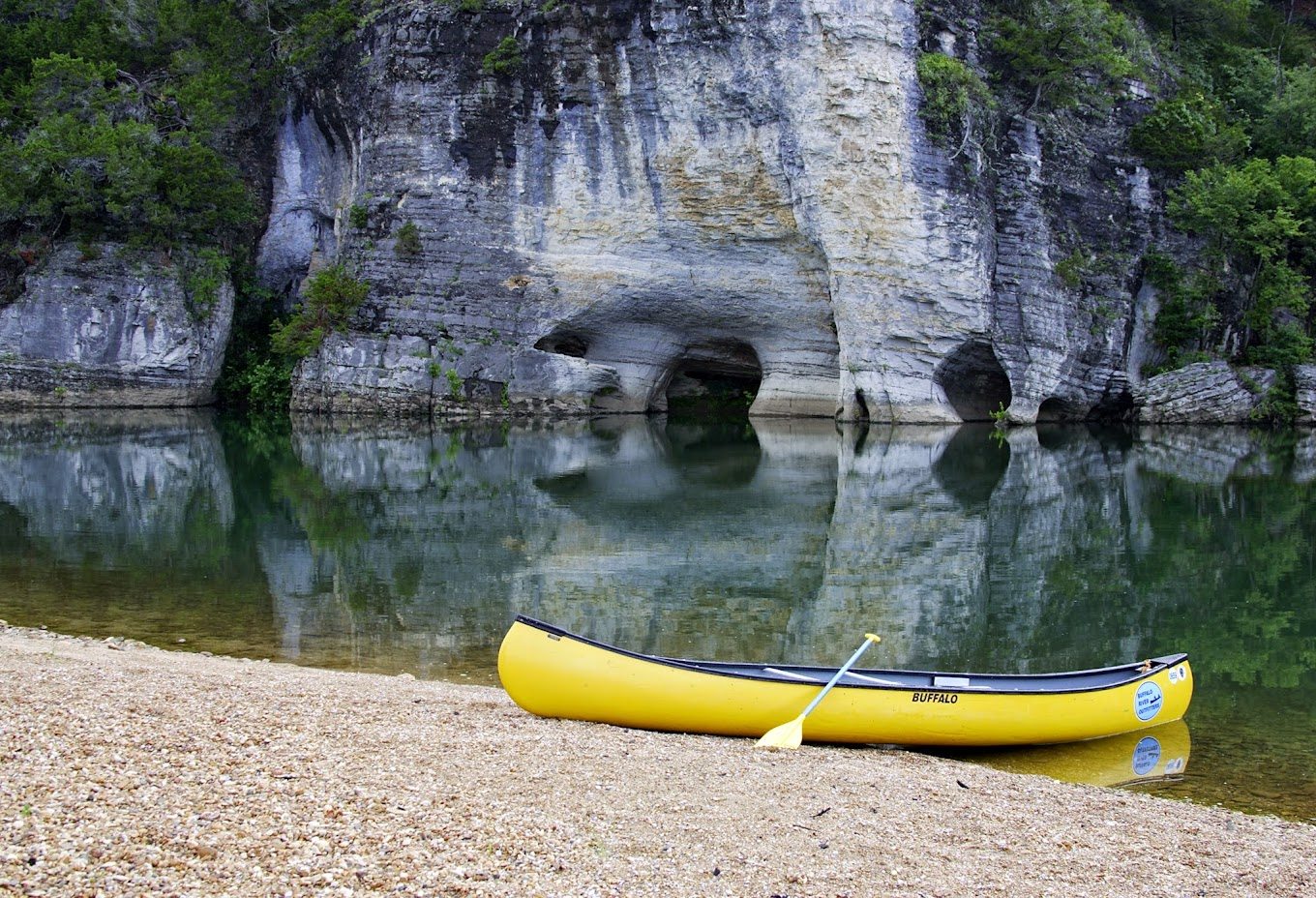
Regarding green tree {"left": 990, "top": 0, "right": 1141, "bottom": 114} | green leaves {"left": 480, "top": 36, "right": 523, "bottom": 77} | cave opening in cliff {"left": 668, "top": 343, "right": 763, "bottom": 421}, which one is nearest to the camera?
green tree {"left": 990, "top": 0, "right": 1141, "bottom": 114}

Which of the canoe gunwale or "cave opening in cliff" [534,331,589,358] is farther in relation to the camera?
"cave opening in cliff" [534,331,589,358]

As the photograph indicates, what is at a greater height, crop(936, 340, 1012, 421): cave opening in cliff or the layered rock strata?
the layered rock strata

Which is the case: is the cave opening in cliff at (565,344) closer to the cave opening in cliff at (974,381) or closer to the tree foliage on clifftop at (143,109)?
the tree foliage on clifftop at (143,109)

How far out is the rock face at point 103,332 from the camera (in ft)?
106

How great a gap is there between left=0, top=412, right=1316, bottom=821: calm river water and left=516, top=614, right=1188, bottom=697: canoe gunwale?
1.61ft

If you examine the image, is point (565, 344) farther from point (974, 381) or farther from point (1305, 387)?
point (1305, 387)

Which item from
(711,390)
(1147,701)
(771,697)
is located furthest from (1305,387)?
(771,697)

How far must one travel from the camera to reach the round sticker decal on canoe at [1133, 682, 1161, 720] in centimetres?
778

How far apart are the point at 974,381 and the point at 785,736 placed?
93.0 feet

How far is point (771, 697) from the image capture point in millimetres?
7164

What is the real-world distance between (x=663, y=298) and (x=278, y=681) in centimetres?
2654

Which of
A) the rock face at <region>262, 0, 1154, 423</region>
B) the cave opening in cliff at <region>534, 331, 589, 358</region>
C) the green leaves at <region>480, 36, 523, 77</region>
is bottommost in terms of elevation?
the cave opening in cliff at <region>534, 331, 589, 358</region>

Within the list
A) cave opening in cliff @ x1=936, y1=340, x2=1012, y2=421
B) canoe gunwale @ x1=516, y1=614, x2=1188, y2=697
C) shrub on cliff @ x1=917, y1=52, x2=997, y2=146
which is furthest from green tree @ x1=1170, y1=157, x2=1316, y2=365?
canoe gunwale @ x1=516, y1=614, x2=1188, y2=697

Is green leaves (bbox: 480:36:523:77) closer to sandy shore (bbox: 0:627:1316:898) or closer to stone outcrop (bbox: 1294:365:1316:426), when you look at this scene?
stone outcrop (bbox: 1294:365:1316:426)
